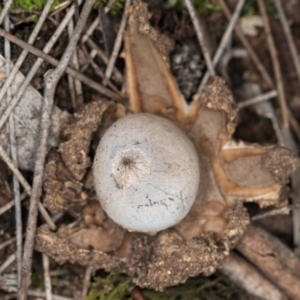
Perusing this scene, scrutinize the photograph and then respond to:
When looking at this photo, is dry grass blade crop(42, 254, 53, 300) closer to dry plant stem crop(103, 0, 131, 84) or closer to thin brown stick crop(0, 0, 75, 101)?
thin brown stick crop(0, 0, 75, 101)

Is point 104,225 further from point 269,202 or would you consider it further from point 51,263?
point 269,202

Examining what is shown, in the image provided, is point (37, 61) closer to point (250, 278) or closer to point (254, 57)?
point (254, 57)

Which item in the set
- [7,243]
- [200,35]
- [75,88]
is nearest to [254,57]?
[200,35]

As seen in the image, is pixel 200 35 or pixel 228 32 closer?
pixel 200 35

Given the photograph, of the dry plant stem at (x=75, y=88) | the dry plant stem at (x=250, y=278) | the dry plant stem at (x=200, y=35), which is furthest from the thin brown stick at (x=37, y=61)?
the dry plant stem at (x=250, y=278)

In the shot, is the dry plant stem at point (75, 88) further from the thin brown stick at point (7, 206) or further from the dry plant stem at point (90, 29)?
the thin brown stick at point (7, 206)

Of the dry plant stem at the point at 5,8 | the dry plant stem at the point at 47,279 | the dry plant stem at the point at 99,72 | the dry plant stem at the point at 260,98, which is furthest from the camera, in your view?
the dry plant stem at the point at 260,98

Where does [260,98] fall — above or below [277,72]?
below

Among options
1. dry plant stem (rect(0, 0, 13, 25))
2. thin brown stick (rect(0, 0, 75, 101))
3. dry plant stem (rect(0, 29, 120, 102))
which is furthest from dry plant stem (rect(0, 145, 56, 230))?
dry plant stem (rect(0, 0, 13, 25))
